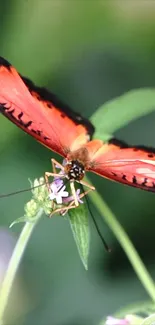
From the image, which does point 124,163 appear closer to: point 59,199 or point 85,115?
point 59,199

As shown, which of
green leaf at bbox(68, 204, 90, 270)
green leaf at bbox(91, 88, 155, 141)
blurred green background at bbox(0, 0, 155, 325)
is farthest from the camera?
blurred green background at bbox(0, 0, 155, 325)

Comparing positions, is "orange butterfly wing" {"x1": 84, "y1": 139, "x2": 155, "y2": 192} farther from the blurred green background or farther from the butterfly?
the blurred green background

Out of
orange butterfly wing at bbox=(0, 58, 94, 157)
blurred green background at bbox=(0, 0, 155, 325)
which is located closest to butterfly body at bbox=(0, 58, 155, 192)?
orange butterfly wing at bbox=(0, 58, 94, 157)

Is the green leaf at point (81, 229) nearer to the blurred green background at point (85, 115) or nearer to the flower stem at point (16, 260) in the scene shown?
the flower stem at point (16, 260)

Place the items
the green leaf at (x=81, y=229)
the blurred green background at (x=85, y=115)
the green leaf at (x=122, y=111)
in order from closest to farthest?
the green leaf at (x=81, y=229)
the green leaf at (x=122, y=111)
the blurred green background at (x=85, y=115)

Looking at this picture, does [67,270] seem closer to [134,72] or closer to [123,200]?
[123,200]

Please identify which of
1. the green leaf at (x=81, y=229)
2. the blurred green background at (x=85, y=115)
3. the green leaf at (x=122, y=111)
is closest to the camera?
the green leaf at (x=81, y=229)

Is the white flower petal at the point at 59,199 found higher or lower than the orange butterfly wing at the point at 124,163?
lower

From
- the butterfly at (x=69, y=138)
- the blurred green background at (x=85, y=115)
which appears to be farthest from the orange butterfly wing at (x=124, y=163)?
the blurred green background at (x=85, y=115)
